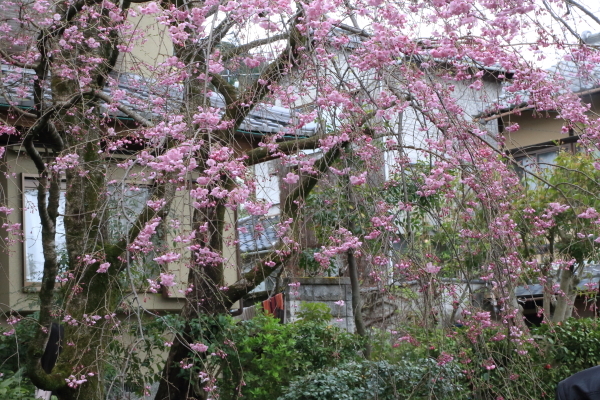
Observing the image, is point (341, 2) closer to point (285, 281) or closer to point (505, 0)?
point (505, 0)

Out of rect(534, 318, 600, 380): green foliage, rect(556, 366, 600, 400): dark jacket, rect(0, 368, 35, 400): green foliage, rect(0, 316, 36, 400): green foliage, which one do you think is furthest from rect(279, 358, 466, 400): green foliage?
rect(556, 366, 600, 400): dark jacket

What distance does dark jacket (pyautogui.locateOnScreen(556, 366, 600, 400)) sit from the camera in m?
1.80

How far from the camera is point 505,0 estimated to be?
4.00 meters

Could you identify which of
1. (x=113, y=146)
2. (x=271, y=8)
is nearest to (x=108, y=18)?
(x=113, y=146)

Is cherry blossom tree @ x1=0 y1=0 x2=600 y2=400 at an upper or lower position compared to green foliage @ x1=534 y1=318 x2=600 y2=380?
upper

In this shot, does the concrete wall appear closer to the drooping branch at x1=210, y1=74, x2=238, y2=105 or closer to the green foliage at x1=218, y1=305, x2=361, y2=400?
the green foliage at x1=218, y1=305, x2=361, y2=400

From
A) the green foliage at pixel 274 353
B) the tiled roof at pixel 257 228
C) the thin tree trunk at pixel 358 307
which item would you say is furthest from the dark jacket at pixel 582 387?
the thin tree trunk at pixel 358 307

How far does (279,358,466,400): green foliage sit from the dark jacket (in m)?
3.43

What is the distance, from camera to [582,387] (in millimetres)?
1810

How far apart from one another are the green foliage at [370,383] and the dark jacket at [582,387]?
3429 mm

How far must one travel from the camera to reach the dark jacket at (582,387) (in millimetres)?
1799

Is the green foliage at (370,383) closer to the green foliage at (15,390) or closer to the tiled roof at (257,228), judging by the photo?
the tiled roof at (257,228)

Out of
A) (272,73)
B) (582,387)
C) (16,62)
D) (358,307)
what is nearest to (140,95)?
(16,62)

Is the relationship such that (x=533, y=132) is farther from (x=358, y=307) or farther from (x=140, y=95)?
(x=140, y=95)
